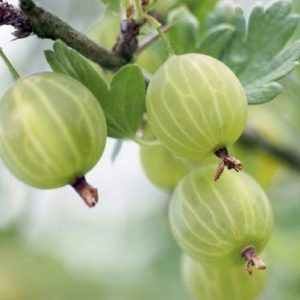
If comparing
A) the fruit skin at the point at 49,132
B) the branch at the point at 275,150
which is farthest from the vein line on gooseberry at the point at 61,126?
the branch at the point at 275,150

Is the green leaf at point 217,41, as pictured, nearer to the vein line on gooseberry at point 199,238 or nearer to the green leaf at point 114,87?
the green leaf at point 114,87

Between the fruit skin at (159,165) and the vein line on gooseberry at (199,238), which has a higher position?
the vein line on gooseberry at (199,238)

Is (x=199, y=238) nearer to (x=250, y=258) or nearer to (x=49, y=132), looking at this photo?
Result: (x=250, y=258)

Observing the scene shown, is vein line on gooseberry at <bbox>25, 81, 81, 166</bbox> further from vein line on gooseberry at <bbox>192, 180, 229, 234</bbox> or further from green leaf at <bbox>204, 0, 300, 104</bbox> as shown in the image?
green leaf at <bbox>204, 0, 300, 104</bbox>

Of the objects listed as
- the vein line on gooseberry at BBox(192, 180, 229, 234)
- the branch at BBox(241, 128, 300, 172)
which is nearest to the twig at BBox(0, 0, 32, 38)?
the vein line on gooseberry at BBox(192, 180, 229, 234)

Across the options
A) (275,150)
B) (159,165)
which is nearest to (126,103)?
(159,165)
